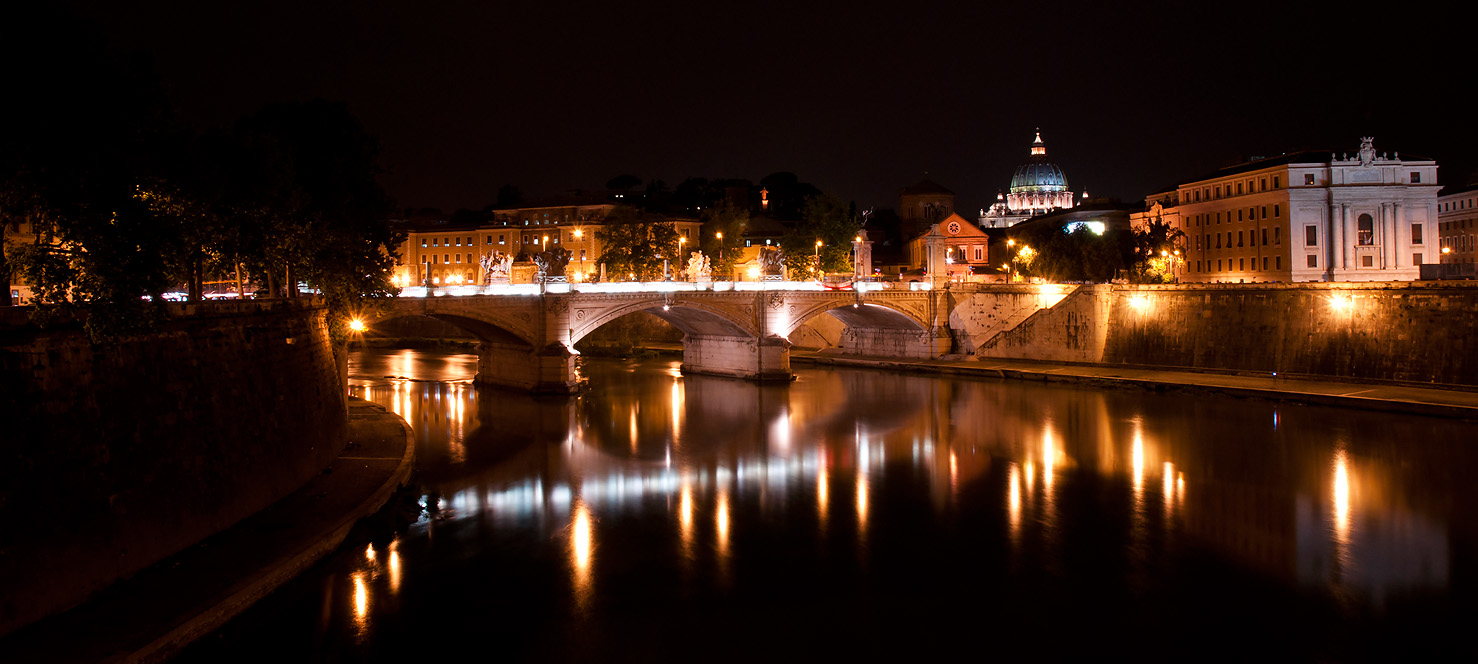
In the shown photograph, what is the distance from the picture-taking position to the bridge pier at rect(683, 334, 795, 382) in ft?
134

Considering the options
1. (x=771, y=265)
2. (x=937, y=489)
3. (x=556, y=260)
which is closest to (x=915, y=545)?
(x=937, y=489)

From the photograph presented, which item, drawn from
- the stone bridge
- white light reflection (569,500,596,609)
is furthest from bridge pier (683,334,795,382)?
white light reflection (569,500,596,609)

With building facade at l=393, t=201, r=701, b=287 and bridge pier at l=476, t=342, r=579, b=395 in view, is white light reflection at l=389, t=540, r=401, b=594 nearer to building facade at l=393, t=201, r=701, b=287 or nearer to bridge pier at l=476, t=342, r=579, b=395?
bridge pier at l=476, t=342, r=579, b=395

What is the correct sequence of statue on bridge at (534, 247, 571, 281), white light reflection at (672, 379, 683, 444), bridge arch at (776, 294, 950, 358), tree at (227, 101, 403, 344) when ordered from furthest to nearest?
bridge arch at (776, 294, 950, 358) → statue on bridge at (534, 247, 571, 281) → white light reflection at (672, 379, 683, 444) → tree at (227, 101, 403, 344)

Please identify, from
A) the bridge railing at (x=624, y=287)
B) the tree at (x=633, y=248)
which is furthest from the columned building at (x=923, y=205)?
the bridge railing at (x=624, y=287)

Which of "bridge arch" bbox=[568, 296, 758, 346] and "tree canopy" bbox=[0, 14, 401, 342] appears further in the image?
A: "bridge arch" bbox=[568, 296, 758, 346]

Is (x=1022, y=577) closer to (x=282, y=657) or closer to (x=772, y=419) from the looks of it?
(x=282, y=657)

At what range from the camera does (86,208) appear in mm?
12531

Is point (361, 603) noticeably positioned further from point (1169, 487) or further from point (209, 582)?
point (1169, 487)

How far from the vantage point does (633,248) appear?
177 feet

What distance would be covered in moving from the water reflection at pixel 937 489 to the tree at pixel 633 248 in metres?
19.8

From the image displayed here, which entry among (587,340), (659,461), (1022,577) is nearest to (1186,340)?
(659,461)

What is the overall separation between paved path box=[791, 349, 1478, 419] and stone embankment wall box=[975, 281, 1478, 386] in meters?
0.84

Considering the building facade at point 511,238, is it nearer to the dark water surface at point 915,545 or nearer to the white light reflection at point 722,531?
the dark water surface at point 915,545
